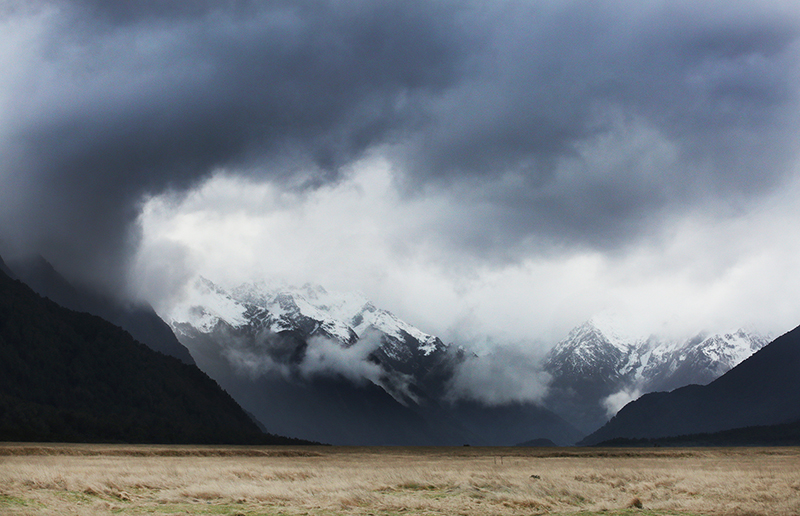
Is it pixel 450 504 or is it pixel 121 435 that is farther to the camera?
pixel 121 435

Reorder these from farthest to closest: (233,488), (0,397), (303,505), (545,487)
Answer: (0,397) → (545,487) → (233,488) → (303,505)

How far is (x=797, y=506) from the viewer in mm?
37406

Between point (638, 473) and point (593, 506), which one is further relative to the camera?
point (638, 473)

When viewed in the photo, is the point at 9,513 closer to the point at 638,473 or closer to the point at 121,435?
the point at 638,473

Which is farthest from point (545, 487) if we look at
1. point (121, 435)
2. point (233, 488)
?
point (121, 435)

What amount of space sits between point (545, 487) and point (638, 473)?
17056 millimetres

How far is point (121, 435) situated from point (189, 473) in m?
147

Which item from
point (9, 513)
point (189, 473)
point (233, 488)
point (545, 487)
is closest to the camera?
point (9, 513)

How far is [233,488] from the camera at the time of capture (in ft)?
136

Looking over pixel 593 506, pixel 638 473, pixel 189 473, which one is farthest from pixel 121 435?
pixel 593 506

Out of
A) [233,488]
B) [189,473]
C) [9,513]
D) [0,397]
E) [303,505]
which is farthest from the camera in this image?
[0,397]

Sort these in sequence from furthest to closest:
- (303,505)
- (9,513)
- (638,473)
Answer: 1. (638,473)
2. (303,505)
3. (9,513)

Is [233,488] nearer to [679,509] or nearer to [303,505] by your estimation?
[303,505]

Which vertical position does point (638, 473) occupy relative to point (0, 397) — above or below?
below
